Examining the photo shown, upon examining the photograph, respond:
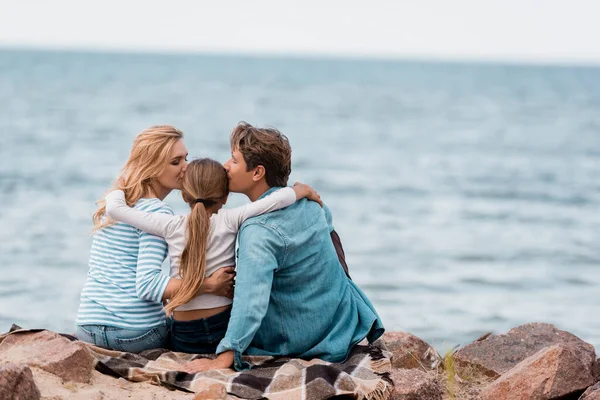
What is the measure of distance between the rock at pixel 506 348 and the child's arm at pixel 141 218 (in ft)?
6.35

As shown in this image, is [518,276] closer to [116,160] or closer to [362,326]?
[362,326]

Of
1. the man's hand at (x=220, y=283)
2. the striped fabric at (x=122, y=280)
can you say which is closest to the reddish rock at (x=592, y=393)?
the man's hand at (x=220, y=283)

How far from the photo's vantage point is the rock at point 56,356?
386cm

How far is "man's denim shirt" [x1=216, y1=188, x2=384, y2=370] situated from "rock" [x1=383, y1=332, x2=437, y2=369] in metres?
0.52

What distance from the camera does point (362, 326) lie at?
4.62m

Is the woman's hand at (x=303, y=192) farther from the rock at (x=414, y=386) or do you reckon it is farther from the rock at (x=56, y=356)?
the rock at (x=56, y=356)

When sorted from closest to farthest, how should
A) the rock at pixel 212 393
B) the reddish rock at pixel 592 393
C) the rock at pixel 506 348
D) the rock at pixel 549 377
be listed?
the rock at pixel 212 393 < the reddish rock at pixel 592 393 < the rock at pixel 549 377 < the rock at pixel 506 348

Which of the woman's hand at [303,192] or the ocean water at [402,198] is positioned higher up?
the woman's hand at [303,192]

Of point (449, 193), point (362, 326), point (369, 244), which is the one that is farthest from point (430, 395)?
point (449, 193)

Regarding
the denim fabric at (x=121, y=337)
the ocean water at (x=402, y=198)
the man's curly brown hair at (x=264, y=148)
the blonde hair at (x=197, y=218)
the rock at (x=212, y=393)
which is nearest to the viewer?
the rock at (x=212, y=393)

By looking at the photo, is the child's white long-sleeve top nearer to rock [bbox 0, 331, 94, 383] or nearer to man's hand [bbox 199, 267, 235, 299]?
man's hand [bbox 199, 267, 235, 299]

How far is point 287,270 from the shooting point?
4406 mm

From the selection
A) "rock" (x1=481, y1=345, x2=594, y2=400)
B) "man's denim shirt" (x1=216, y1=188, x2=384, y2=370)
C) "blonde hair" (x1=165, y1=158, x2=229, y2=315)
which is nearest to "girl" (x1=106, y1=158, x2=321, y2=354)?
"blonde hair" (x1=165, y1=158, x2=229, y2=315)

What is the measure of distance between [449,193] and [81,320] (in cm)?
1509
